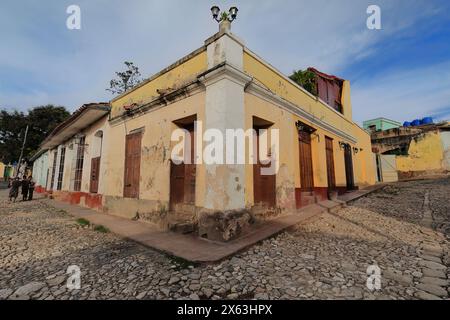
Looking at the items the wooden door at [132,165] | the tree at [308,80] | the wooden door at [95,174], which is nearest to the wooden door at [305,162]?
the tree at [308,80]

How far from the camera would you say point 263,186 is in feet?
15.9

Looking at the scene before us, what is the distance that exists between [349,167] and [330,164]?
2.78 meters

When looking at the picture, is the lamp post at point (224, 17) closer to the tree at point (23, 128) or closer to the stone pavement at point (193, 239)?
the stone pavement at point (193, 239)

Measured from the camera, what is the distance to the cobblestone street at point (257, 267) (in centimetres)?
207

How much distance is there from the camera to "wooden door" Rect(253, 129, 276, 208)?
4.67 meters

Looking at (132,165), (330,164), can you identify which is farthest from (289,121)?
(132,165)

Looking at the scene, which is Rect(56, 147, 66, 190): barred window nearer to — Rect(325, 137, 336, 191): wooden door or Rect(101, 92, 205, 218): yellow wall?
Rect(101, 92, 205, 218): yellow wall

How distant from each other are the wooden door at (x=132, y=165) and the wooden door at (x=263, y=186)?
123 inches

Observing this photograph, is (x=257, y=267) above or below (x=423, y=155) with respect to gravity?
below

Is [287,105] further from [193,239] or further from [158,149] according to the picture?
[193,239]

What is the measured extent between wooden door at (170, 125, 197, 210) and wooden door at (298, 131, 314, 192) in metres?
3.24

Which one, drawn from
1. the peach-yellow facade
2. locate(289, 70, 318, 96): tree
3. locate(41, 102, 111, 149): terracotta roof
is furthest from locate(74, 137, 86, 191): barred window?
locate(289, 70, 318, 96): tree
